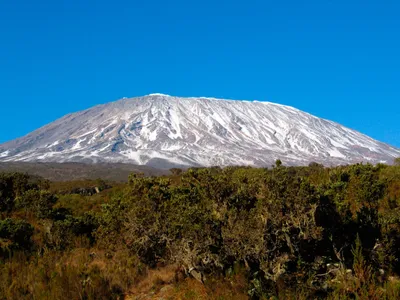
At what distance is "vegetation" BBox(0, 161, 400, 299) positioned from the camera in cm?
625

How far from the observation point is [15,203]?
1491 centimetres

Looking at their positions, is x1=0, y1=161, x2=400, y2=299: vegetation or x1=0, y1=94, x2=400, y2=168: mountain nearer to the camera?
x1=0, y1=161, x2=400, y2=299: vegetation

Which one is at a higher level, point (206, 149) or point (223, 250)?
point (206, 149)

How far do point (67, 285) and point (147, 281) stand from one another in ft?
5.53

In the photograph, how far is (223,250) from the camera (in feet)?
22.7

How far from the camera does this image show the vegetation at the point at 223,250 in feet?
20.5

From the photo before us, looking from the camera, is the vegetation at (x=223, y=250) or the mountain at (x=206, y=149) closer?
the vegetation at (x=223, y=250)

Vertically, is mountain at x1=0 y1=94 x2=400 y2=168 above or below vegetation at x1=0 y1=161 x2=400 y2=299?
above

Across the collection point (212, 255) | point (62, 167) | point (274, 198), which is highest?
point (62, 167)

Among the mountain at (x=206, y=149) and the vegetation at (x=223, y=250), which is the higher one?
the mountain at (x=206, y=149)

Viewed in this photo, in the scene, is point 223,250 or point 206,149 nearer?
point 223,250

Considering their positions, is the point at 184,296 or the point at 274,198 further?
the point at 274,198

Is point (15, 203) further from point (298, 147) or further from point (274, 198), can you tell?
point (298, 147)

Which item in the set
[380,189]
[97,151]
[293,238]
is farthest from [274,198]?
[97,151]
